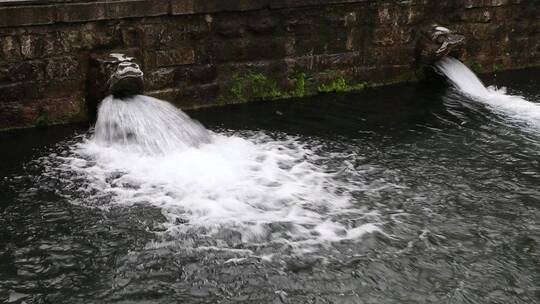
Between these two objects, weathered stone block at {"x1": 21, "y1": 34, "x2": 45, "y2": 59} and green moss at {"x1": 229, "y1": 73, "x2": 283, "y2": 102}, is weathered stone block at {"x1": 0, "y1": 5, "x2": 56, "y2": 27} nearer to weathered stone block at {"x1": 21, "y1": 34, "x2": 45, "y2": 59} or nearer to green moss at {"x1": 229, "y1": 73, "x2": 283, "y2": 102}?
weathered stone block at {"x1": 21, "y1": 34, "x2": 45, "y2": 59}

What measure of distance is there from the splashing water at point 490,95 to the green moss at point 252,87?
3.57 metres

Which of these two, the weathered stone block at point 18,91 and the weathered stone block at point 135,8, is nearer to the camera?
the weathered stone block at point 18,91

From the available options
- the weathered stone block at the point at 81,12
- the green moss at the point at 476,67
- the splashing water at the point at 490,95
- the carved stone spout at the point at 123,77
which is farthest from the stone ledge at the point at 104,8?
the green moss at the point at 476,67

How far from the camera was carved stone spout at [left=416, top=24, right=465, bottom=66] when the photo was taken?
11.3 meters

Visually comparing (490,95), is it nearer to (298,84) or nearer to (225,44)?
(298,84)

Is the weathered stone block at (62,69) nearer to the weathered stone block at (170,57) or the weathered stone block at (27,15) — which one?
the weathered stone block at (27,15)

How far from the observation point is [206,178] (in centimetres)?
713

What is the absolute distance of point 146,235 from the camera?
5.79 metres

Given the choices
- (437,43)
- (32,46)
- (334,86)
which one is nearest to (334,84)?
(334,86)

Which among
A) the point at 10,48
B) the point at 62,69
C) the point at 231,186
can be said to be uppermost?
the point at 10,48

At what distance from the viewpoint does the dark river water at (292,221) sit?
5.02 m

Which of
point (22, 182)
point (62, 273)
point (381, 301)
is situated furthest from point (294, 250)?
point (22, 182)

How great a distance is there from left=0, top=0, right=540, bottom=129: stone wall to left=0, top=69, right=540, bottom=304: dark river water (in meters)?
0.82

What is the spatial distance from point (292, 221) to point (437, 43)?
6.68 meters
